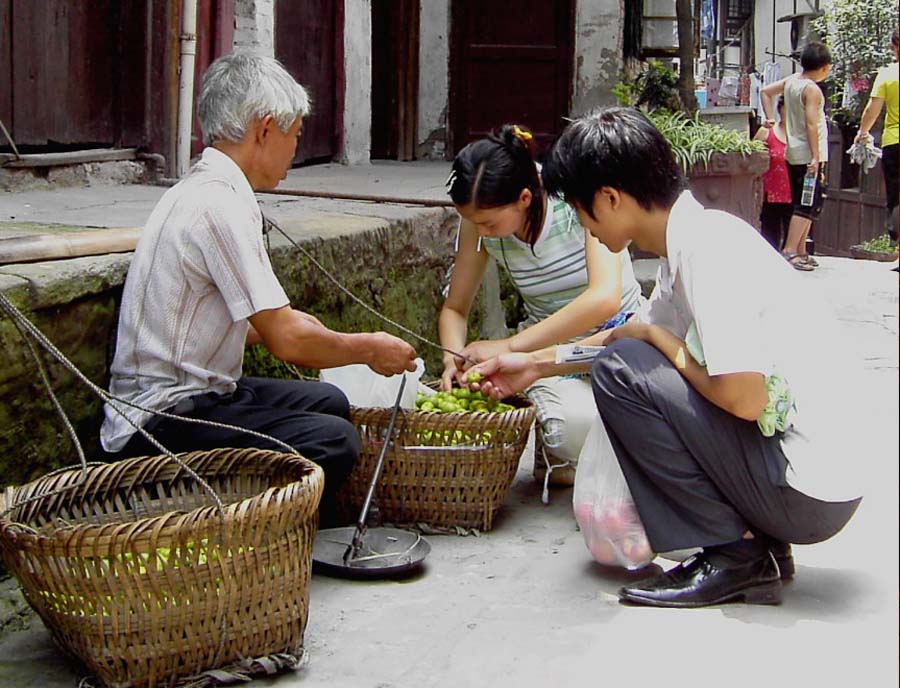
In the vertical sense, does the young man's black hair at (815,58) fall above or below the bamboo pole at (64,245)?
above

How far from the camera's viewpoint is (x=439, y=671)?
2.61 metres

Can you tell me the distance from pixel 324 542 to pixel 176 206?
103 centimetres

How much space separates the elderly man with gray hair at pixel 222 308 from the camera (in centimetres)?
286

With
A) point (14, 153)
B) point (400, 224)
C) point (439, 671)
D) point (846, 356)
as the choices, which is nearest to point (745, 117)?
point (400, 224)

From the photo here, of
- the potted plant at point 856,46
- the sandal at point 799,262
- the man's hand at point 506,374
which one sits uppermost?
the potted plant at point 856,46

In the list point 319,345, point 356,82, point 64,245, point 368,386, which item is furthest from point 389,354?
point 356,82

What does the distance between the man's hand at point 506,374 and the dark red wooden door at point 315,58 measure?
420cm

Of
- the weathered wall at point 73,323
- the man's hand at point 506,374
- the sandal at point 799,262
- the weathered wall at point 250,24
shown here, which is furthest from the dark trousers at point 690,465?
the sandal at point 799,262

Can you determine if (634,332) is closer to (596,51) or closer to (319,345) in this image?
(319,345)

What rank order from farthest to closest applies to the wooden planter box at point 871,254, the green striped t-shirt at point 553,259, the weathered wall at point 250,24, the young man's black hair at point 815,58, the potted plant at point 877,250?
1. the potted plant at point 877,250
2. the wooden planter box at point 871,254
3. the young man's black hair at point 815,58
4. the weathered wall at point 250,24
5. the green striped t-shirt at point 553,259

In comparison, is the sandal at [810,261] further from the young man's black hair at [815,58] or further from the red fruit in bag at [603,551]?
the red fruit in bag at [603,551]

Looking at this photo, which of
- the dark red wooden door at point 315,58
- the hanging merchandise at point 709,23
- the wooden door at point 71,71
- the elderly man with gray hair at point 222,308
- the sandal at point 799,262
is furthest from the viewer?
the hanging merchandise at point 709,23

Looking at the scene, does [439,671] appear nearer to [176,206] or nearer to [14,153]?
[176,206]

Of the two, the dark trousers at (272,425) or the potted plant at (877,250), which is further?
the potted plant at (877,250)
